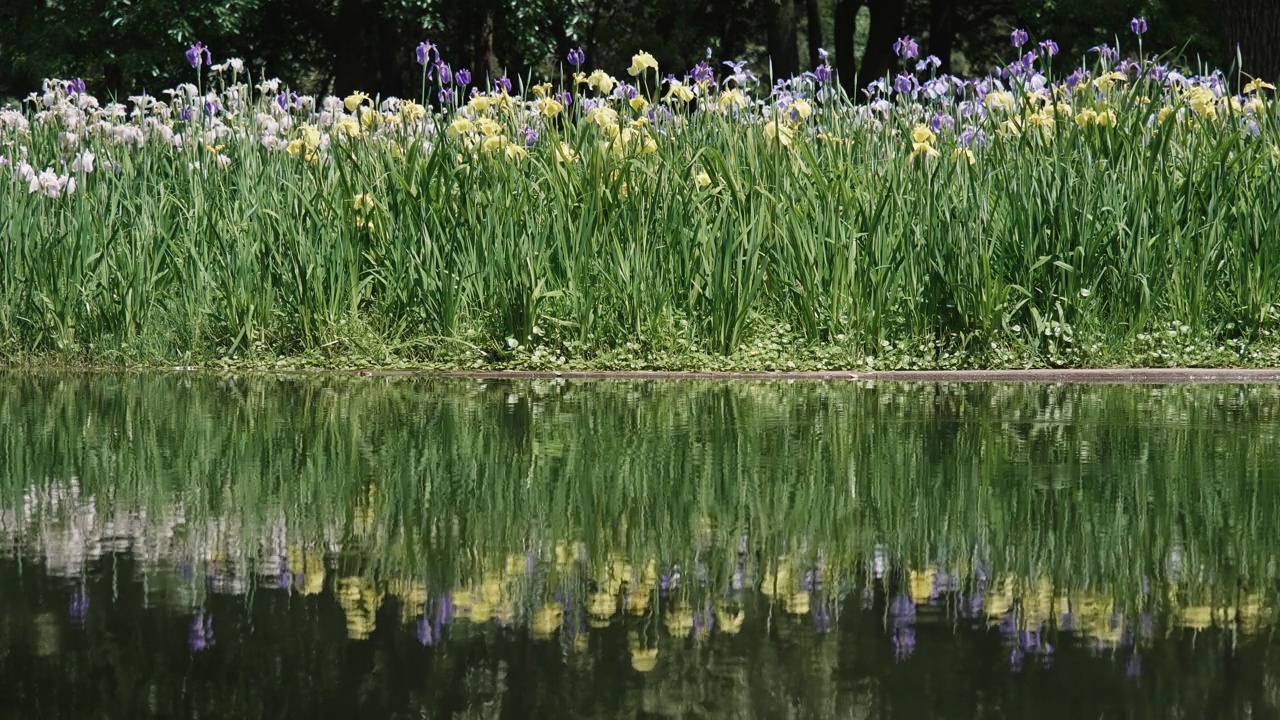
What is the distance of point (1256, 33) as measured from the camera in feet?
47.2

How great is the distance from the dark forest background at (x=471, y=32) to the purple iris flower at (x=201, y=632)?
18773 millimetres

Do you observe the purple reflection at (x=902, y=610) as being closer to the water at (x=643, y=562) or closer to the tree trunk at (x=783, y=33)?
the water at (x=643, y=562)

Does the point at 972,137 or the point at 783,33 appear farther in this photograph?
the point at 783,33

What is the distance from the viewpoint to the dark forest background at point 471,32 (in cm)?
2500

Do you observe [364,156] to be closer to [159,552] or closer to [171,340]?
[171,340]

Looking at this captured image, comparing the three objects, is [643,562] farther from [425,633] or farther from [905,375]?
[905,375]

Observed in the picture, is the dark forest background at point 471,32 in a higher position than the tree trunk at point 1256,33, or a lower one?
higher

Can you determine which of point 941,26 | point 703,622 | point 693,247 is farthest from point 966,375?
point 941,26

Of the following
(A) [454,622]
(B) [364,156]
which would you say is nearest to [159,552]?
(A) [454,622]

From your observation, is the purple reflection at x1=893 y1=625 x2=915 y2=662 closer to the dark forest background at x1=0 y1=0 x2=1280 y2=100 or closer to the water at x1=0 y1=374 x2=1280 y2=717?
the water at x1=0 y1=374 x2=1280 y2=717

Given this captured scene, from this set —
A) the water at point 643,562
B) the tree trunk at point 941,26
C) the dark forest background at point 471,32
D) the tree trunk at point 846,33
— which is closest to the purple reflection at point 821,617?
the water at point 643,562

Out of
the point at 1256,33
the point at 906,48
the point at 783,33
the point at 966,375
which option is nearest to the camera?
the point at 966,375

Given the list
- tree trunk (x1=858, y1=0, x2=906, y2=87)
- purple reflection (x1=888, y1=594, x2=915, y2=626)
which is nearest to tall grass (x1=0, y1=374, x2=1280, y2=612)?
purple reflection (x1=888, y1=594, x2=915, y2=626)

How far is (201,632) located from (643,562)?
104 centimetres
